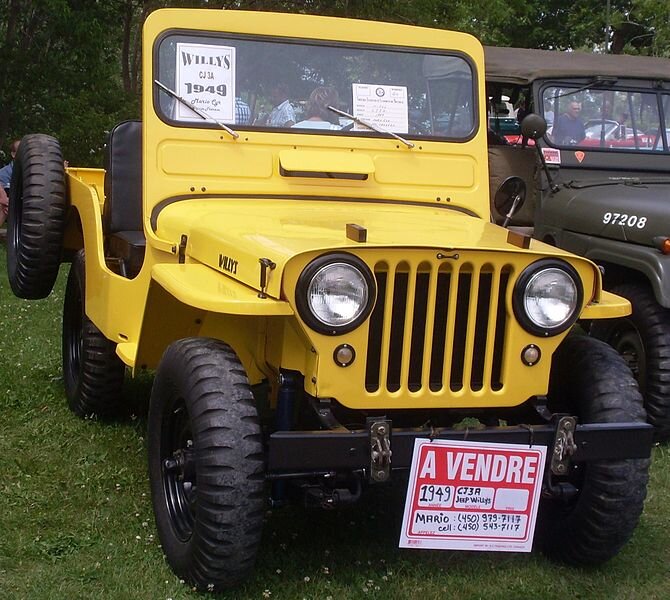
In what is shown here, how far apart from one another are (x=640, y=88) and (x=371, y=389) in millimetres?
3998

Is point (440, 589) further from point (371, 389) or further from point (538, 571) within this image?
point (371, 389)

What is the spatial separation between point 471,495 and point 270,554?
32.6 inches

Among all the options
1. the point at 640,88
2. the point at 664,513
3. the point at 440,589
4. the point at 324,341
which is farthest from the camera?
the point at 640,88

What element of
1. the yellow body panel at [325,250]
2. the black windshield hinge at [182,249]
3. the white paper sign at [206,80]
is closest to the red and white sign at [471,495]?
the yellow body panel at [325,250]

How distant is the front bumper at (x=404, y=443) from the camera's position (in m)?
2.78

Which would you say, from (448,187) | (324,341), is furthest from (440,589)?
(448,187)

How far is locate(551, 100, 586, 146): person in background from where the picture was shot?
599cm

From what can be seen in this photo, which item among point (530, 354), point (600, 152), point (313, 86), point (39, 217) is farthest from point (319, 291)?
point (600, 152)

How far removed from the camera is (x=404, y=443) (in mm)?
2850

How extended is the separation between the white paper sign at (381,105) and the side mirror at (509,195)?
2.05ft

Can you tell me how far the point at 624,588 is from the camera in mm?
3271

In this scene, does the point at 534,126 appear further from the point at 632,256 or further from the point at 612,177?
the point at 632,256

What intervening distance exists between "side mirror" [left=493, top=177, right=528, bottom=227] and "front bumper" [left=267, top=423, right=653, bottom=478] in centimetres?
152

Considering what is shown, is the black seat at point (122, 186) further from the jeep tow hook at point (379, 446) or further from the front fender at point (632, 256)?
the front fender at point (632, 256)
